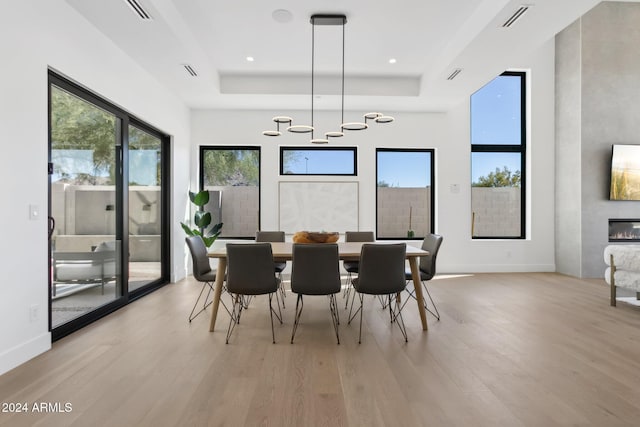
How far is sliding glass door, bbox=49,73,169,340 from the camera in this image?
3404 mm

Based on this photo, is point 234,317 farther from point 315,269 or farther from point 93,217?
point 93,217

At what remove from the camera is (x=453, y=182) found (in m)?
7.02

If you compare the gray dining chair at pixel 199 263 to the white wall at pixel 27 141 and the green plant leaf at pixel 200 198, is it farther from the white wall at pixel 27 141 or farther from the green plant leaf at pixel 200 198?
the green plant leaf at pixel 200 198

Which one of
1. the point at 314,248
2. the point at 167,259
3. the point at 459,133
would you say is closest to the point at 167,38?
the point at 314,248

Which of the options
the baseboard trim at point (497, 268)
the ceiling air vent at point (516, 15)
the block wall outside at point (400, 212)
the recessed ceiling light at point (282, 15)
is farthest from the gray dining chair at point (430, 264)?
the recessed ceiling light at point (282, 15)

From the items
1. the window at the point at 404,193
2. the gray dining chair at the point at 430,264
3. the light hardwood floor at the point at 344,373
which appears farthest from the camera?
the window at the point at 404,193

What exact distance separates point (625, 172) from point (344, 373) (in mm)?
6545

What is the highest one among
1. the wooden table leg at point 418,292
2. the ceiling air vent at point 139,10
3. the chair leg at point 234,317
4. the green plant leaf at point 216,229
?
the ceiling air vent at point 139,10

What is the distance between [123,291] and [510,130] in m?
7.12

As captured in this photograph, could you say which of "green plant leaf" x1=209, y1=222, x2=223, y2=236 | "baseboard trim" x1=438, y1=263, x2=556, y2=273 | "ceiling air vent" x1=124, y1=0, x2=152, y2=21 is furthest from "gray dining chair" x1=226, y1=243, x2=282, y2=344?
"baseboard trim" x1=438, y1=263, x2=556, y2=273

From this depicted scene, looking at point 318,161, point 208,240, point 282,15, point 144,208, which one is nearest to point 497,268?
point 318,161

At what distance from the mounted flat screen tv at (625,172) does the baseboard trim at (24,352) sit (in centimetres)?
802

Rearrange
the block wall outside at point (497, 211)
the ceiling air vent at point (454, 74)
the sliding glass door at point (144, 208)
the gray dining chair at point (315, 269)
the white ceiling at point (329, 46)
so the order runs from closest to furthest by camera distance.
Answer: the gray dining chair at point (315, 269)
the white ceiling at point (329, 46)
the sliding glass door at point (144, 208)
the ceiling air vent at point (454, 74)
the block wall outside at point (497, 211)

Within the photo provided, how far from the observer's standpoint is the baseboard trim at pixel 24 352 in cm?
262
